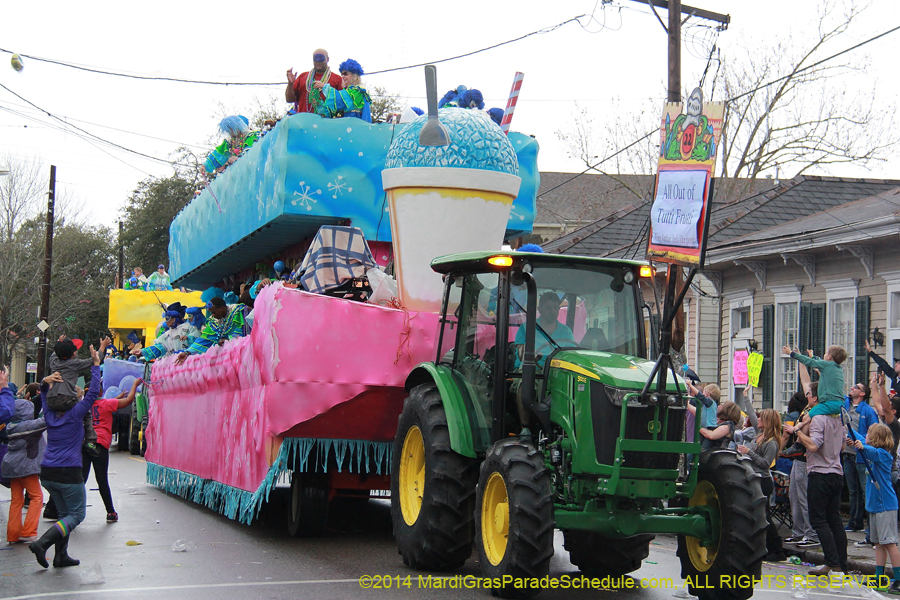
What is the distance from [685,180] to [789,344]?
39.9 ft

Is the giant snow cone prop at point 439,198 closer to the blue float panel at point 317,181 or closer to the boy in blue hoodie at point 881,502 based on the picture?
the blue float panel at point 317,181

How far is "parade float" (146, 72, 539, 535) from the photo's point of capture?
8711 mm

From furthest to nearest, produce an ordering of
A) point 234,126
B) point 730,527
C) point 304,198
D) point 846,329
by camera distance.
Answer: point 846,329 → point 234,126 → point 304,198 → point 730,527

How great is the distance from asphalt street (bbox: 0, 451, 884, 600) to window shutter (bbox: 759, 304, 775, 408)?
8.24 m

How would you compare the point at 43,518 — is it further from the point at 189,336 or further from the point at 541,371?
the point at 541,371

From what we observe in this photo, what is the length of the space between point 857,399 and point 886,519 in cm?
338

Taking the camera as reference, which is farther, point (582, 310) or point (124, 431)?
point (124, 431)

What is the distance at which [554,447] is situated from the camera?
675cm

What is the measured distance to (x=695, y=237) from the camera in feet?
21.6

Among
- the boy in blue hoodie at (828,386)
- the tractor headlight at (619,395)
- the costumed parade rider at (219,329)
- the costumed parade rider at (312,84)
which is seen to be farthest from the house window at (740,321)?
the tractor headlight at (619,395)

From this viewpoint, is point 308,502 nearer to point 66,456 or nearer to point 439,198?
point 66,456

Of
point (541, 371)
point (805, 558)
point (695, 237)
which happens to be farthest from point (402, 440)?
point (805, 558)

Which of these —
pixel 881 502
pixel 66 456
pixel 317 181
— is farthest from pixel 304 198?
pixel 881 502

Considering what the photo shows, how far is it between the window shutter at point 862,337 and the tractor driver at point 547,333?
33.0 feet
